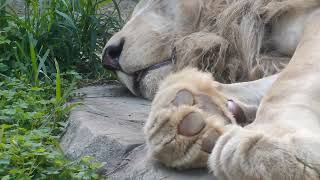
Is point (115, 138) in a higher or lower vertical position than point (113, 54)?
lower

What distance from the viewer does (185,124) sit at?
75.6 inches

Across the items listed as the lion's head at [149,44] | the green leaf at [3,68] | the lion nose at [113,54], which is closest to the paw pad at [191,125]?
the lion's head at [149,44]

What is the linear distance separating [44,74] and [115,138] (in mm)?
946

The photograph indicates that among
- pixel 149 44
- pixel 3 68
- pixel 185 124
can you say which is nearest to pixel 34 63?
pixel 3 68

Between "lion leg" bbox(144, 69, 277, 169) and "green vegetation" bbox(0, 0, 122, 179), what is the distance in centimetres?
23

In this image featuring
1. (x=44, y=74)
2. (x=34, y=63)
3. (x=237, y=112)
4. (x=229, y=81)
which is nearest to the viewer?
(x=237, y=112)

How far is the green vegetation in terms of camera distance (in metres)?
2.10

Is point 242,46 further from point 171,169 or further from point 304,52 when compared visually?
point 171,169

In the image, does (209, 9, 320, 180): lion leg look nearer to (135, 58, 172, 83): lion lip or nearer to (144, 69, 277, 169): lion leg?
(144, 69, 277, 169): lion leg

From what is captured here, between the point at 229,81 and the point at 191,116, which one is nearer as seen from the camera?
the point at 191,116

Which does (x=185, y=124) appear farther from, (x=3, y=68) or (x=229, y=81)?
(x=3, y=68)

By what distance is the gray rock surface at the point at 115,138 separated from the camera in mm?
2022

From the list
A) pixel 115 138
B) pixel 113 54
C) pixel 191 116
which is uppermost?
pixel 113 54

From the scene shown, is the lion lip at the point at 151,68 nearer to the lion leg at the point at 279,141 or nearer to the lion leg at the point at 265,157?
the lion leg at the point at 279,141
